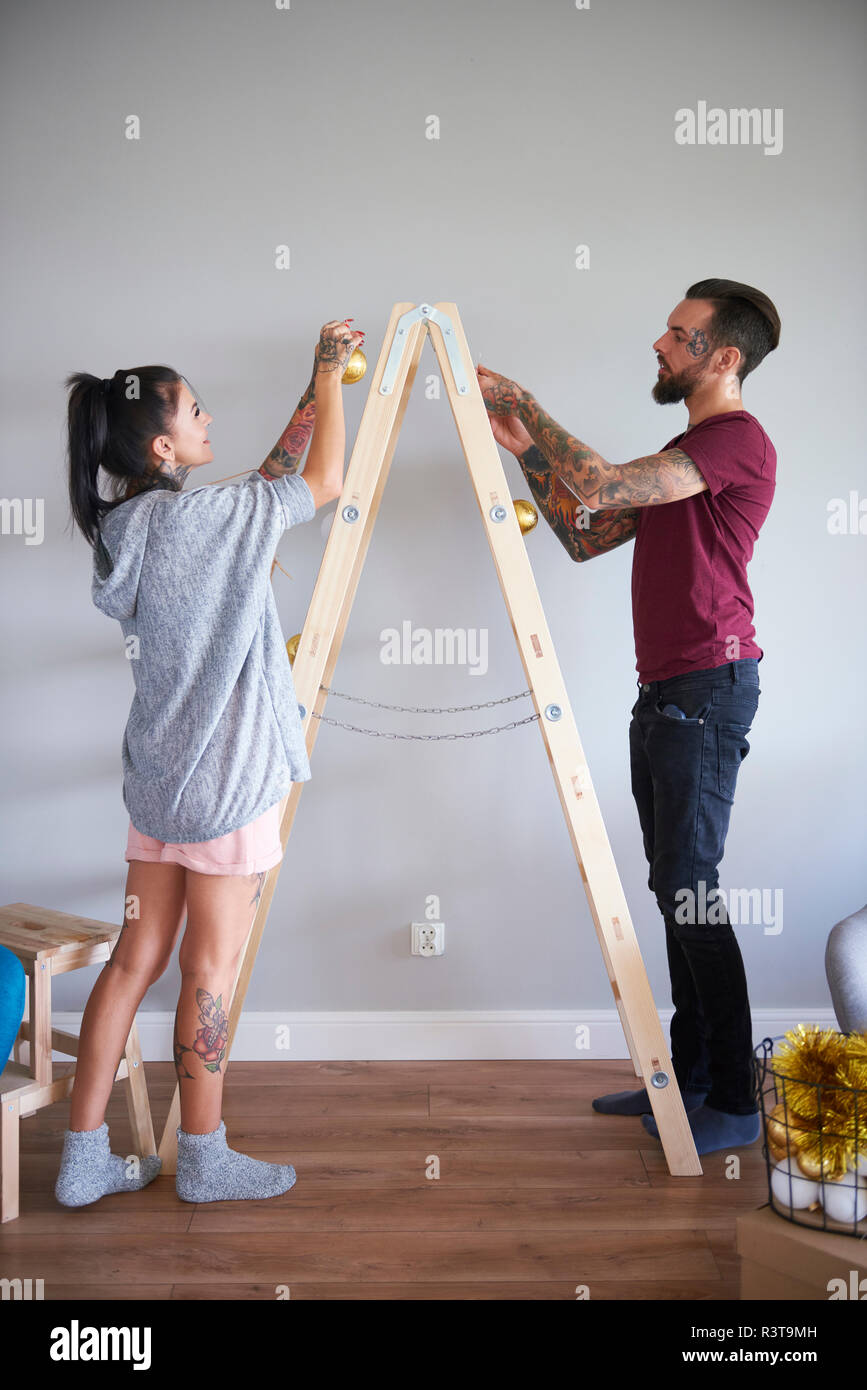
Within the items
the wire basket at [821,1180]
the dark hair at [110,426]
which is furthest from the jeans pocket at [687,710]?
the dark hair at [110,426]

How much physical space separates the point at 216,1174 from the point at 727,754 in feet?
3.86

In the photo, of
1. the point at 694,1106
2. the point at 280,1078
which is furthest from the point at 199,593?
the point at 694,1106

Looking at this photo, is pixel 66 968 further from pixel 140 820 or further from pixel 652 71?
pixel 652 71

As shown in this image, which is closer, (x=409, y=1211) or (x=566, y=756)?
(x=409, y=1211)

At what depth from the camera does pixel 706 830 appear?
1928 millimetres

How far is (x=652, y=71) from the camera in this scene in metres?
2.33

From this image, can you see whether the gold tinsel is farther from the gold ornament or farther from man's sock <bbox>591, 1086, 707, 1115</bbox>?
man's sock <bbox>591, 1086, 707, 1115</bbox>

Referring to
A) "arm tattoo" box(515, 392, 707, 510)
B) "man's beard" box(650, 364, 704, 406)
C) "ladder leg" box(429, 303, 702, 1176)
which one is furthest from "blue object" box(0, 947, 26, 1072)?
"man's beard" box(650, 364, 704, 406)

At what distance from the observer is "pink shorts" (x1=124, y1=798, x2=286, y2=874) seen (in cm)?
172

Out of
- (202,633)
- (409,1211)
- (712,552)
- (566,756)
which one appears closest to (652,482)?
(712,552)

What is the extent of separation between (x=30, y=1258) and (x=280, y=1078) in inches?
30.2

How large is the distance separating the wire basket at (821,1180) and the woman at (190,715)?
0.88m

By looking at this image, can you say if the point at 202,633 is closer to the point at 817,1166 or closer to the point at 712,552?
the point at 712,552

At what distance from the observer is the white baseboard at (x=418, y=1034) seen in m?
2.43
